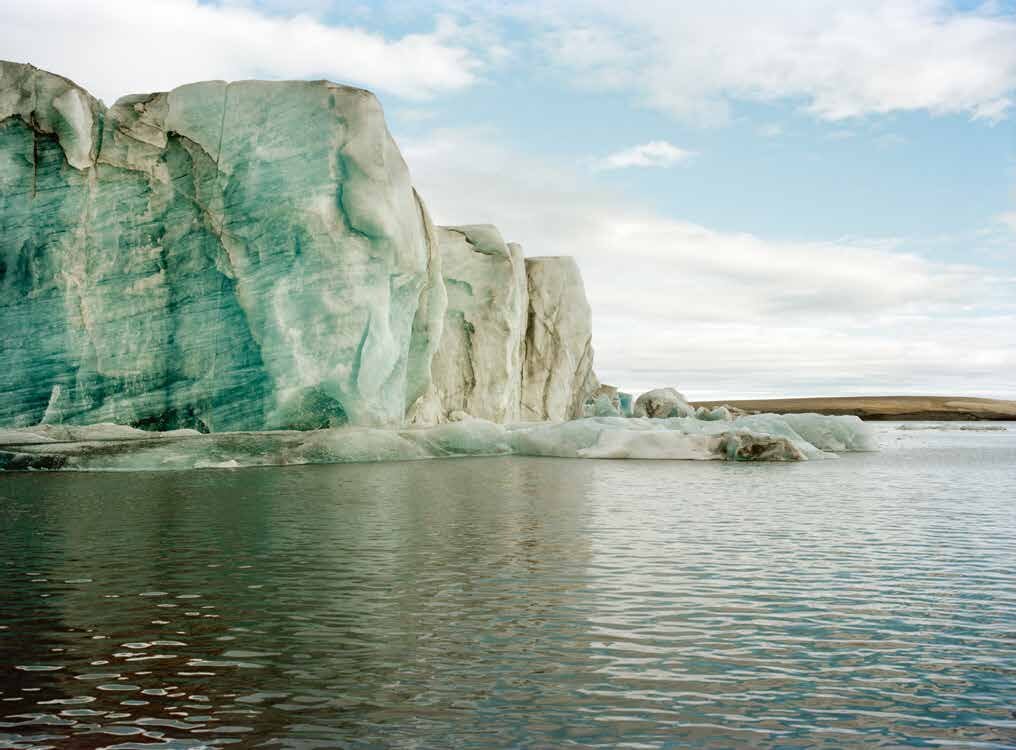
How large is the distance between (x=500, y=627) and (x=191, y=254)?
667 inches

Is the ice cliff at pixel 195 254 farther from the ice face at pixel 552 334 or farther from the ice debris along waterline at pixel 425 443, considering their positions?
the ice face at pixel 552 334

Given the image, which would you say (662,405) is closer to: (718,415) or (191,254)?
(718,415)

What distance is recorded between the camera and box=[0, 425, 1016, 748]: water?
3.72 metres

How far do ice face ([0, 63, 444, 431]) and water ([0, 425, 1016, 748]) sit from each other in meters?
9.19

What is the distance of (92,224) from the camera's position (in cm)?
2012

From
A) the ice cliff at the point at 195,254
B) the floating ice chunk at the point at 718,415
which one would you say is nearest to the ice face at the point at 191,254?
the ice cliff at the point at 195,254

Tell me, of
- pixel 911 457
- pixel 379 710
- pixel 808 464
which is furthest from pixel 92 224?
pixel 911 457

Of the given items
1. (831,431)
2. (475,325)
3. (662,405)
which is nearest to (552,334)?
(662,405)

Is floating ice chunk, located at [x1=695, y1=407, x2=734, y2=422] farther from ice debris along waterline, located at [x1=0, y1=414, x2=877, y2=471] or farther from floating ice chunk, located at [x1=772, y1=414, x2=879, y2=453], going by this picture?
ice debris along waterline, located at [x1=0, y1=414, x2=877, y2=471]

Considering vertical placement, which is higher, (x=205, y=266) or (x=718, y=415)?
(x=205, y=266)

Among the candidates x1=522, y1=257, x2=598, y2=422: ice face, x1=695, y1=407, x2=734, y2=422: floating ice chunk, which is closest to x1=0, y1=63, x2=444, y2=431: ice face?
x1=522, y1=257, x2=598, y2=422: ice face

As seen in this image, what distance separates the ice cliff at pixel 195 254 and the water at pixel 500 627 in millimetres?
9165

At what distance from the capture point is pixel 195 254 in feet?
67.1

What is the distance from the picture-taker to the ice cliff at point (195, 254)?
19.7m
